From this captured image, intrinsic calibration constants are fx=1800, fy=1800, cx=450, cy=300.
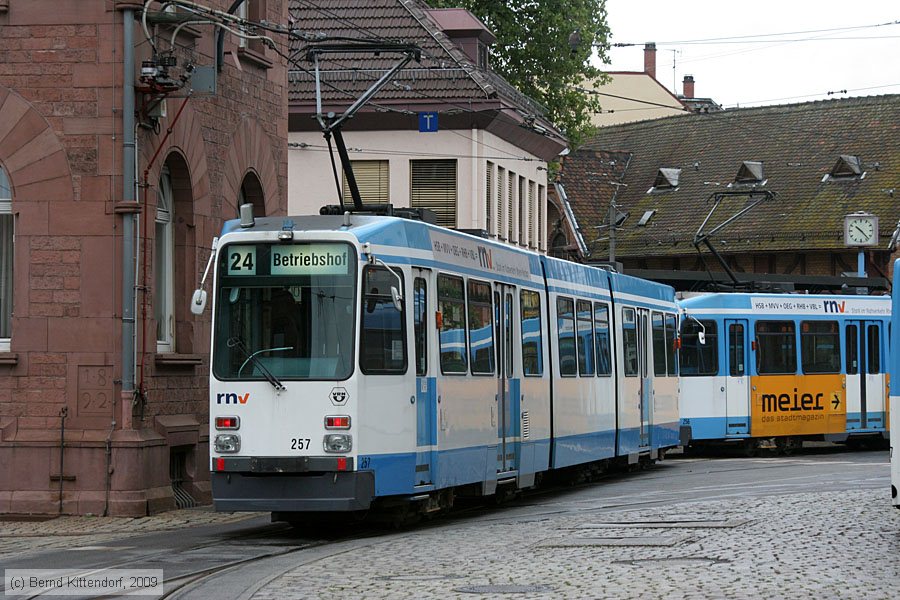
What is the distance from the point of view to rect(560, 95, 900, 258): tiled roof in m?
67.4

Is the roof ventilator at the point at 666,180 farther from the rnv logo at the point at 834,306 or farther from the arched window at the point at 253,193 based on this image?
the arched window at the point at 253,193

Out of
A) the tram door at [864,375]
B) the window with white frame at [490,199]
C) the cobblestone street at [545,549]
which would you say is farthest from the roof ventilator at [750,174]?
the cobblestone street at [545,549]

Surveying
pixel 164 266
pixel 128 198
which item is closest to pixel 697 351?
pixel 164 266

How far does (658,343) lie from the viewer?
95.8 ft

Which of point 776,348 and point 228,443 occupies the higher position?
point 776,348

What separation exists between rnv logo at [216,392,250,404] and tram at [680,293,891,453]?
16.8m

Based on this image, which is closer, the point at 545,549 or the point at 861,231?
the point at 545,549

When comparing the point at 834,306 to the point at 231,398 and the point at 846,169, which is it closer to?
the point at 231,398

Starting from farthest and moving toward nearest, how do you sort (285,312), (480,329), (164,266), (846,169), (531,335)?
(846,169) → (164,266) → (531,335) → (480,329) → (285,312)

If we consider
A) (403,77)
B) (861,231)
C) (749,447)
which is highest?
(403,77)

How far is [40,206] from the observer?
20.9 m

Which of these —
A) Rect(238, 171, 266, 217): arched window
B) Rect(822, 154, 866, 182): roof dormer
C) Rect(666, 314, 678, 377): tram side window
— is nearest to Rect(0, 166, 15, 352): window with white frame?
Rect(238, 171, 266, 217): arched window

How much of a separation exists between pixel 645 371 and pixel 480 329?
901 cm

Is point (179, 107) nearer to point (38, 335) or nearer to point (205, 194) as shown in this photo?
point (205, 194)
